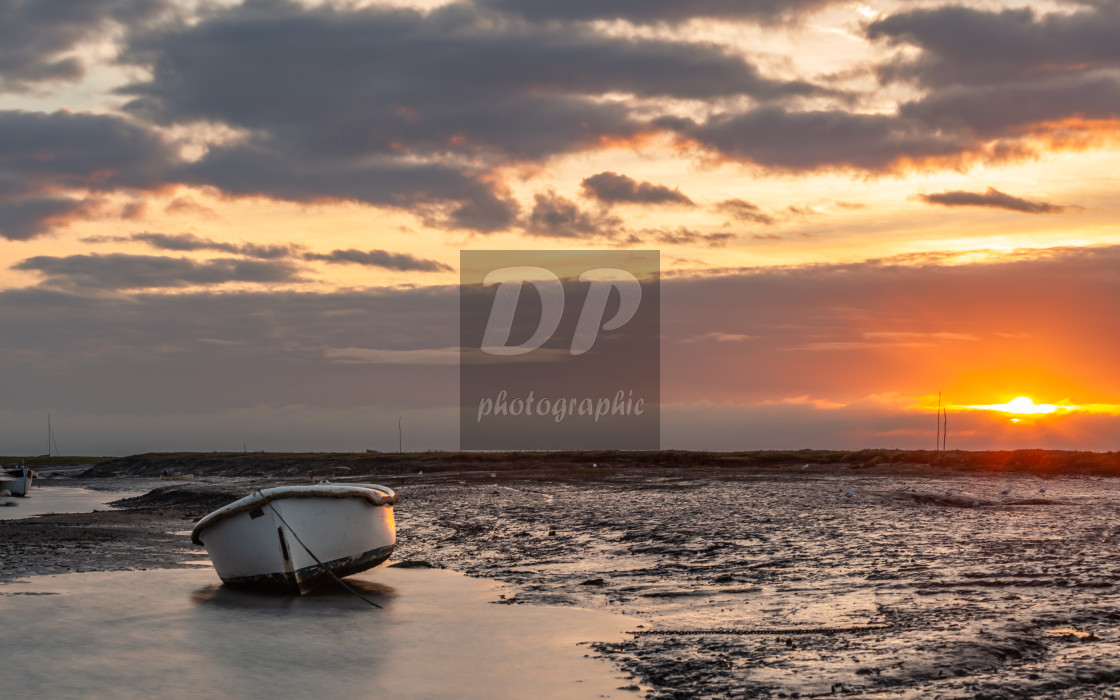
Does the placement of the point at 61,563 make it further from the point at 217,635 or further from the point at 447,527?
the point at 447,527

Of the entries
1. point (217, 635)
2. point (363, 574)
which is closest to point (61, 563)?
point (363, 574)

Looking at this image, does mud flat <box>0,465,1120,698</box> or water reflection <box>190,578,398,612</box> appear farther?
water reflection <box>190,578,398,612</box>


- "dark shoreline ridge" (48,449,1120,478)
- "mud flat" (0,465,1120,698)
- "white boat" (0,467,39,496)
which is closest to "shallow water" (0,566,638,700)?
"mud flat" (0,465,1120,698)

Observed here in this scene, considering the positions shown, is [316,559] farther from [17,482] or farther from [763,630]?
[17,482]

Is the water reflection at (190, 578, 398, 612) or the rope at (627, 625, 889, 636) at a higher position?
the rope at (627, 625, 889, 636)

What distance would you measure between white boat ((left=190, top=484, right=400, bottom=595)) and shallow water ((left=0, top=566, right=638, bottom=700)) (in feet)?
1.39

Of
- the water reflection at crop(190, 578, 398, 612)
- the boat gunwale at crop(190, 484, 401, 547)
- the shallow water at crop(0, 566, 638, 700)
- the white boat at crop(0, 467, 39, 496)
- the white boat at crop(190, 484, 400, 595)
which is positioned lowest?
the white boat at crop(0, 467, 39, 496)

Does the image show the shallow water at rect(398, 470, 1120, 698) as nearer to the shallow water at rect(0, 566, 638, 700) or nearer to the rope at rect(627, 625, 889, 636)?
the rope at rect(627, 625, 889, 636)

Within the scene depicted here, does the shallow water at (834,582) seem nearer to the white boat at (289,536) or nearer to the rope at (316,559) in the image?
the rope at (316,559)

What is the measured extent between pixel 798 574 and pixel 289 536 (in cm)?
943

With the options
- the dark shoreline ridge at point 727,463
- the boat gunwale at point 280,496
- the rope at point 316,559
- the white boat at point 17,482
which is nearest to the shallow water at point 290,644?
the rope at point 316,559

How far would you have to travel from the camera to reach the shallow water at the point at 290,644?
1173cm

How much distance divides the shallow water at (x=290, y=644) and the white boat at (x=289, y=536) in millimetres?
425

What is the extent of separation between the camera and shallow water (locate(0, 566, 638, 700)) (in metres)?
11.7
